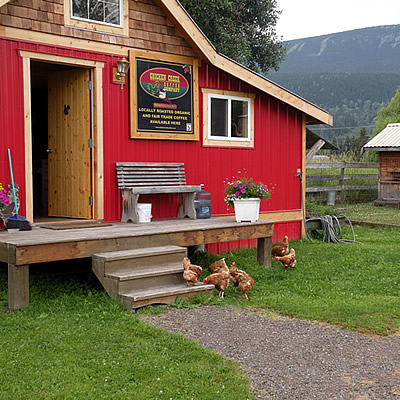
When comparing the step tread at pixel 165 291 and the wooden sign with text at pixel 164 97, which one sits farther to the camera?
the wooden sign with text at pixel 164 97

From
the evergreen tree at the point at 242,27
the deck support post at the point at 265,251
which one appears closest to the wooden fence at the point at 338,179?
the evergreen tree at the point at 242,27

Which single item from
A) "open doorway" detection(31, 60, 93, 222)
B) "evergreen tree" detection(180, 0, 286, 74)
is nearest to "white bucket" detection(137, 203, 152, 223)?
"open doorway" detection(31, 60, 93, 222)

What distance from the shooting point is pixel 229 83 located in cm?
1004

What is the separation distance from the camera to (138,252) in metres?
6.58

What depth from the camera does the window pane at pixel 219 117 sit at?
9.91 m

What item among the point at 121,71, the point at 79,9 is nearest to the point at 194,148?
the point at 121,71

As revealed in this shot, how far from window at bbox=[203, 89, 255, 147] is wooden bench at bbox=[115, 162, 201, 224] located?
99 cm

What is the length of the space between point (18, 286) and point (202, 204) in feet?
12.9

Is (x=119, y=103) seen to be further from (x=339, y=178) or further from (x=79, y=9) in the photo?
(x=339, y=178)

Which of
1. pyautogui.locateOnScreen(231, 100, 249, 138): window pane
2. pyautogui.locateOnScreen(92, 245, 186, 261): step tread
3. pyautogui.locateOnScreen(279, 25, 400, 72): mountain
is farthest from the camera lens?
pyautogui.locateOnScreen(279, 25, 400, 72): mountain

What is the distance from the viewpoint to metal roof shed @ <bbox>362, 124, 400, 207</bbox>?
19.8 metres

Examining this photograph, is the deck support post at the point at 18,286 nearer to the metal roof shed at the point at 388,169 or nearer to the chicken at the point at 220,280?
the chicken at the point at 220,280

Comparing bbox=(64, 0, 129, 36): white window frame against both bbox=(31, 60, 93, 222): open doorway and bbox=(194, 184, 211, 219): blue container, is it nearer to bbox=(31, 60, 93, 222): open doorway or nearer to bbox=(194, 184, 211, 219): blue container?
bbox=(31, 60, 93, 222): open doorway

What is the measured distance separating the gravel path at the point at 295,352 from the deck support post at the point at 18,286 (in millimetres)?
1315
